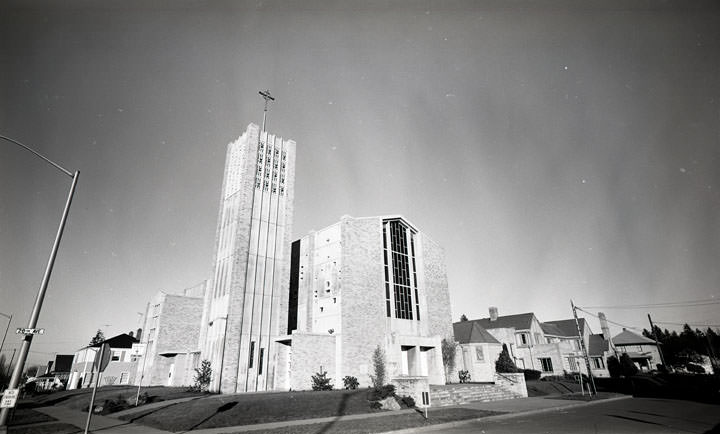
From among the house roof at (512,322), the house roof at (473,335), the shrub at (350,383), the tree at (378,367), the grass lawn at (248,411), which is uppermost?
the house roof at (512,322)

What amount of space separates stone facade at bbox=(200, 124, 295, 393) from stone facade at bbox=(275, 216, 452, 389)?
105 inches

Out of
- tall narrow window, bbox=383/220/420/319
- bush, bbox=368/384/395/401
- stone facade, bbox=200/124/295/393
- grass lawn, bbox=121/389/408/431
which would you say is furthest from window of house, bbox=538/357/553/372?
grass lawn, bbox=121/389/408/431

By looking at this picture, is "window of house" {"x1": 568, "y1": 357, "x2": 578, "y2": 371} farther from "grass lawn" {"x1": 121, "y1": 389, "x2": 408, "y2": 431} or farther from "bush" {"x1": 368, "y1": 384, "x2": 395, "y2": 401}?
"grass lawn" {"x1": 121, "y1": 389, "x2": 408, "y2": 431}

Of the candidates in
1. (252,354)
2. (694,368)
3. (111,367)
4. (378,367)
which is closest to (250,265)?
(252,354)

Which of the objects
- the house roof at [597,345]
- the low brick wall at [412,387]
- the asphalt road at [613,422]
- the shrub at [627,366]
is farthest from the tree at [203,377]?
the house roof at [597,345]

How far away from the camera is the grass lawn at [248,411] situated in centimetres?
1633

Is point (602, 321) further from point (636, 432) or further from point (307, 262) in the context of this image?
point (636, 432)

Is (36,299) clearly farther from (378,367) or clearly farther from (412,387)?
(378,367)

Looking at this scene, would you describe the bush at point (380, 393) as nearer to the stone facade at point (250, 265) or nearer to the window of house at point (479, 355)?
the stone facade at point (250, 265)

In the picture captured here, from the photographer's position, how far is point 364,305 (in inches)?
1289

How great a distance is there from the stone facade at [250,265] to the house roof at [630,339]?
7046cm

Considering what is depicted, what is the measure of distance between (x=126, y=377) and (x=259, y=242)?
38.4m

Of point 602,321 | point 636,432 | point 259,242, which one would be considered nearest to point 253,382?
point 259,242

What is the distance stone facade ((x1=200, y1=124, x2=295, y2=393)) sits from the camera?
98.7 ft
